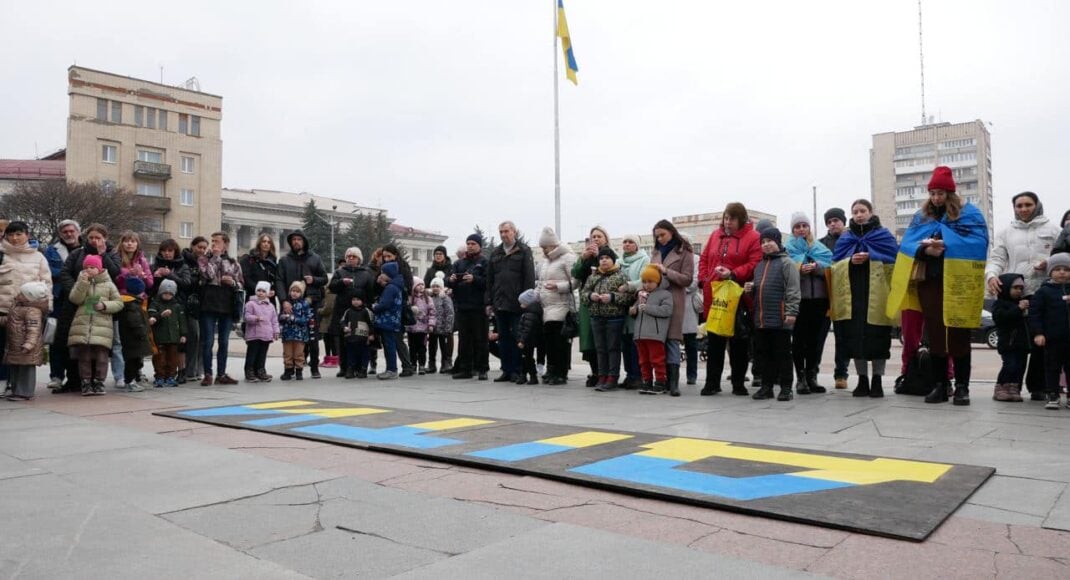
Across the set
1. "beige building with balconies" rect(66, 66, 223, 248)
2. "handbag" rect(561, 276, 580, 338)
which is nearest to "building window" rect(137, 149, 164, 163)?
"beige building with balconies" rect(66, 66, 223, 248)

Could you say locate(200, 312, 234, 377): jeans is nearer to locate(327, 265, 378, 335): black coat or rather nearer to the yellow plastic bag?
locate(327, 265, 378, 335): black coat

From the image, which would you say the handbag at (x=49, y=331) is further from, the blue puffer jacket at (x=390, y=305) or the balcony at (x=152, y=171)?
the balcony at (x=152, y=171)

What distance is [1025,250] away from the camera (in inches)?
283

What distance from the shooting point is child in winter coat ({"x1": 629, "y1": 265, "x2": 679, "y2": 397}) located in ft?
27.0

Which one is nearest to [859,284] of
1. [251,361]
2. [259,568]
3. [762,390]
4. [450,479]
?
[762,390]

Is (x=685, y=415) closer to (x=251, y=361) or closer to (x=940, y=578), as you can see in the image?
(x=940, y=578)

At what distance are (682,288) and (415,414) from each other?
136 inches

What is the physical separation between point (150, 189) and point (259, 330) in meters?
61.8

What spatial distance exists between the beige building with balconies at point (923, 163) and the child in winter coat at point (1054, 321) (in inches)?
4123

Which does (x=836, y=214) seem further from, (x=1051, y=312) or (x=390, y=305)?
(x=390, y=305)

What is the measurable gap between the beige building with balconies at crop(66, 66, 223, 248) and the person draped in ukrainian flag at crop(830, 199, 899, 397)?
57841 millimetres

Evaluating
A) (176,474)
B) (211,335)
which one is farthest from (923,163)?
(176,474)

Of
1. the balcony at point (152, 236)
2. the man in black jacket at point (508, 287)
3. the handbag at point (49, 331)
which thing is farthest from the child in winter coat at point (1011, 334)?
the balcony at point (152, 236)

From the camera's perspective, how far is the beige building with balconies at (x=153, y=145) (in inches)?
2394
